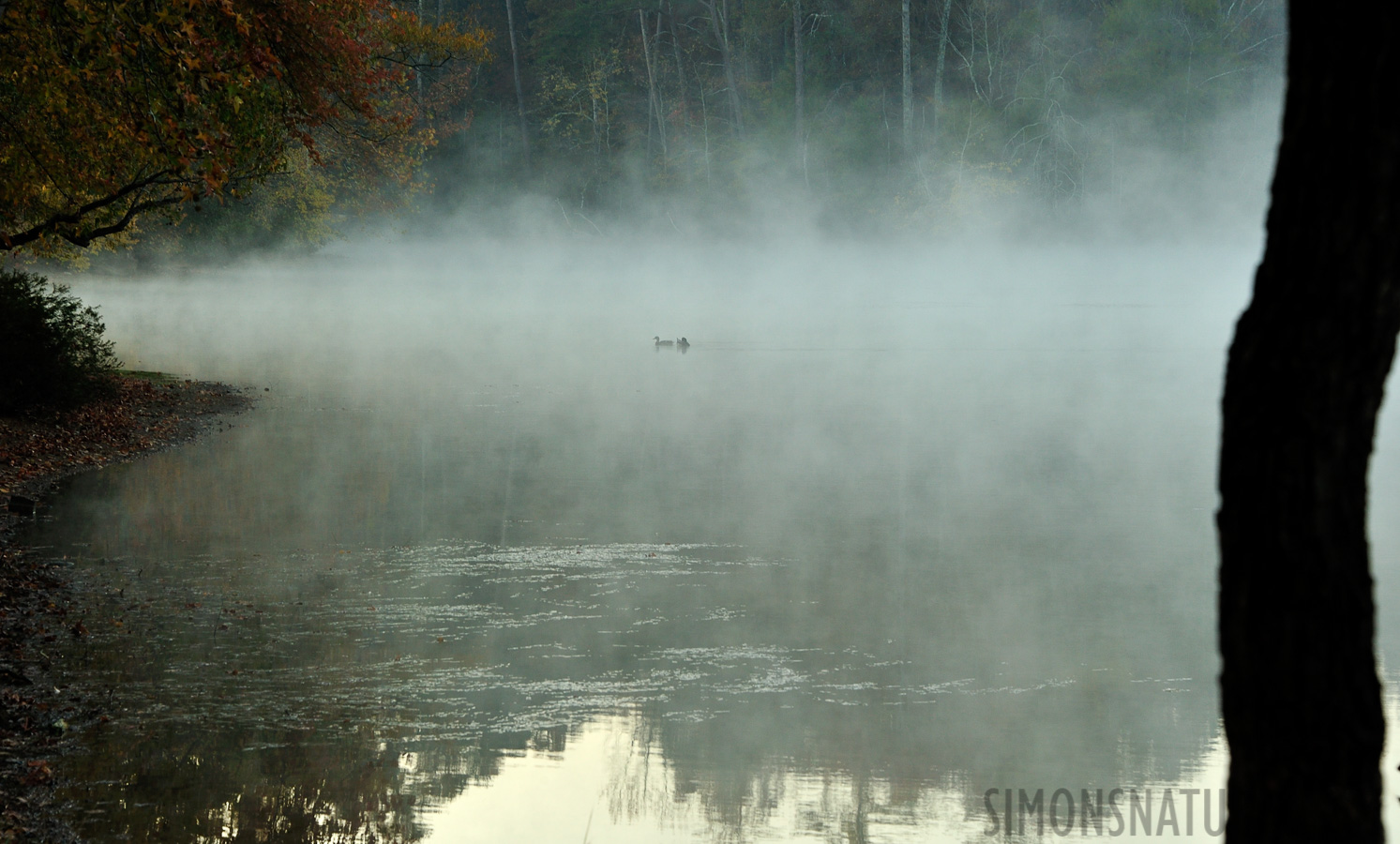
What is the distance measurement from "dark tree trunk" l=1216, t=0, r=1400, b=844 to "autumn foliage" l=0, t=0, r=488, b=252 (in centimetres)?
808

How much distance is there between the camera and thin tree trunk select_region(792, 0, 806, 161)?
6291 cm

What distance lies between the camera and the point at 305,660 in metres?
7.28

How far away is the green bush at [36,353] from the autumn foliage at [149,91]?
2.93ft

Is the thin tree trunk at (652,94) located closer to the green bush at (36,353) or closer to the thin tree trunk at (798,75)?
the thin tree trunk at (798,75)

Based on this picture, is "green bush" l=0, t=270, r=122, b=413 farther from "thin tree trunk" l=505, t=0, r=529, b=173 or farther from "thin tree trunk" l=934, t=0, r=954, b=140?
"thin tree trunk" l=505, t=0, r=529, b=173

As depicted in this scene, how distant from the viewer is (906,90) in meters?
58.0

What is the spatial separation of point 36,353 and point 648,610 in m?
9.10

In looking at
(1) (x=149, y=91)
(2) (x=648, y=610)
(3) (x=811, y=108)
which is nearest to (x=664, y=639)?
(2) (x=648, y=610)

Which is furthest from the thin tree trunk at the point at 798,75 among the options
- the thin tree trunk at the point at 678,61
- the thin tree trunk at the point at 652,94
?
the thin tree trunk at the point at 652,94

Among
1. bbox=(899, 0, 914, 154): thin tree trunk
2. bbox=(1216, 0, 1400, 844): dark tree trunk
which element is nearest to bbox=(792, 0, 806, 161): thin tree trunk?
bbox=(899, 0, 914, 154): thin tree trunk

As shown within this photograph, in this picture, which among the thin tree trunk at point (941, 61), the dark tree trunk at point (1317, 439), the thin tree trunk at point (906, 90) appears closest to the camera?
the dark tree trunk at point (1317, 439)

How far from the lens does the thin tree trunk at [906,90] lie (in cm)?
5722

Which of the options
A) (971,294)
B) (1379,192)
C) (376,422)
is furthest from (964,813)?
(971,294)

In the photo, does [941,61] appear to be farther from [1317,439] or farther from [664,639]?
[1317,439]
